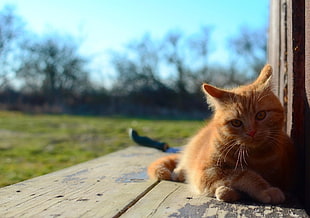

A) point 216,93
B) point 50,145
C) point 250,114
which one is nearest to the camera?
point 250,114

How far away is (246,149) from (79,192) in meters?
0.79

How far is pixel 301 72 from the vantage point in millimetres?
1680

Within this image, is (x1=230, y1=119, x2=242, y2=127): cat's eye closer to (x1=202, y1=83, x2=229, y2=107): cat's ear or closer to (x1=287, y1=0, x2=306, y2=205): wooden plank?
(x1=202, y1=83, x2=229, y2=107): cat's ear

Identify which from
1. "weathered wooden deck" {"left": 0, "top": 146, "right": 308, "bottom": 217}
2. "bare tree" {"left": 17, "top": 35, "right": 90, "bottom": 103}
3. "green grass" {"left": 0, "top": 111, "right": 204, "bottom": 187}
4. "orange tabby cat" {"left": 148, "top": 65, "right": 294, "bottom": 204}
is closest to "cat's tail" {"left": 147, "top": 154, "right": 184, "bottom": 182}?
"weathered wooden deck" {"left": 0, "top": 146, "right": 308, "bottom": 217}

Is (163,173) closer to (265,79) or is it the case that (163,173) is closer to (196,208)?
(196,208)

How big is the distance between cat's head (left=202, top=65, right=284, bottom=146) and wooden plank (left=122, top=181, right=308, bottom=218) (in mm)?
306

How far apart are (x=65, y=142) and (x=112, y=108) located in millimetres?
10669

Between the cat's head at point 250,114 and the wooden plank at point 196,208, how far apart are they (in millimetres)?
306

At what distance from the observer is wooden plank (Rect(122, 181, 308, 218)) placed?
1.33 m

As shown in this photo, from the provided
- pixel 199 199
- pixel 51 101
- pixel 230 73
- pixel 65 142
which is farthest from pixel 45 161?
pixel 51 101

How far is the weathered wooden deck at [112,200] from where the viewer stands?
4.43ft

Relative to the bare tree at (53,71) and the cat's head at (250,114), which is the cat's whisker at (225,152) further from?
the bare tree at (53,71)

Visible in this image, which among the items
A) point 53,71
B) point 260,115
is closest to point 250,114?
point 260,115

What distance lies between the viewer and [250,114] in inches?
65.2
